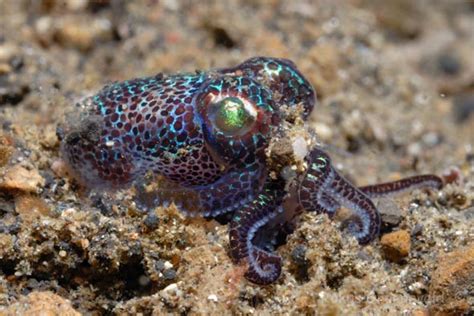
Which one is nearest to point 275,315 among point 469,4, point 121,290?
point 121,290

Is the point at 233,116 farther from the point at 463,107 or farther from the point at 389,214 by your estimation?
the point at 463,107

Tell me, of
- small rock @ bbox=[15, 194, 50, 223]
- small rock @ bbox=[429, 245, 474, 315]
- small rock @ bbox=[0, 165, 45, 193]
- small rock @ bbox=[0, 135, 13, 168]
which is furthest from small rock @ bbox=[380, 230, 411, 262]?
small rock @ bbox=[0, 135, 13, 168]

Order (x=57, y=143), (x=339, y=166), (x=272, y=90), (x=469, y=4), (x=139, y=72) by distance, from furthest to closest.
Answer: (x=469, y=4)
(x=139, y=72)
(x=339, y=166)
(x=57, y=143)
(x=272, y=90)

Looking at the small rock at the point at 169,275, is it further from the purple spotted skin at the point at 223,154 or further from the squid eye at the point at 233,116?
the squid eye at the point at 233,116

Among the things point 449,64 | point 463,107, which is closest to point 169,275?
point 463,107

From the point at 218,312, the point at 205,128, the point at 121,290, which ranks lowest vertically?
the point at 121,290

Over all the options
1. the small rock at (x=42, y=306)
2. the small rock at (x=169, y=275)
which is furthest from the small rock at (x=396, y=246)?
the small rock at (x=42, y=306)

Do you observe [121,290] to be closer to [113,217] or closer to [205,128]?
[113,217]
